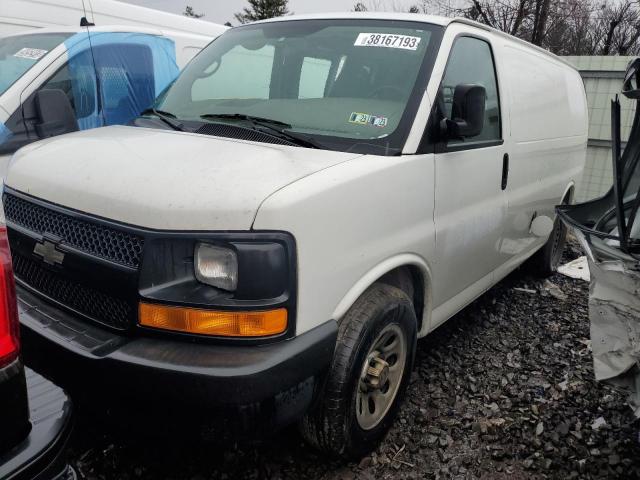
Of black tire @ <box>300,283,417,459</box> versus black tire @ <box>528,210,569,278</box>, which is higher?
black tire @ <box>300,283,417,459</box>

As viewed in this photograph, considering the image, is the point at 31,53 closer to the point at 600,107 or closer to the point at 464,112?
the point at 464,112

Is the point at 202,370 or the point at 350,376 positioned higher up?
the point at 202,370

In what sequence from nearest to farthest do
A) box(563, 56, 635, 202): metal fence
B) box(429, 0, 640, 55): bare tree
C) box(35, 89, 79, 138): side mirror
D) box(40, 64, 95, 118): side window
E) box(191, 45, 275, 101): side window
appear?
box(191, 45, 275, 101): side window
box(35, 89, 79, 138): side mirror
box(40, 64, 95, 118): side window
box(563, 56, 635, 202): metal fence
box(429, 0, 640, 55): bare tree

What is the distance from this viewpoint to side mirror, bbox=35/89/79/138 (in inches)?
131

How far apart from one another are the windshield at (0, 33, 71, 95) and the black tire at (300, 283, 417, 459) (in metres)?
3.81

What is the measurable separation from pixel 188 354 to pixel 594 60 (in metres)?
9.05

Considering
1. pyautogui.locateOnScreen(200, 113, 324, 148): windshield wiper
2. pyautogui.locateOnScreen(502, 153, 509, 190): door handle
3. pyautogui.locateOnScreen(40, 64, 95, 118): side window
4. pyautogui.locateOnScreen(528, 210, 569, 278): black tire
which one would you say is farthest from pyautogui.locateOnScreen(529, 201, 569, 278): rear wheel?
pyautogui.locateOnScreen(40, 64, 95, 118): side window

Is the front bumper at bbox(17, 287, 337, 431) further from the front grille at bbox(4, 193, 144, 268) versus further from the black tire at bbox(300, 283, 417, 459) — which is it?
the front grille at bbox(4, 193, 144, 268)

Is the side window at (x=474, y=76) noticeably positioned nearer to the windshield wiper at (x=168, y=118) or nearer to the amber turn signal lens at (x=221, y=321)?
the windshield wiper at (x=168, y=118)

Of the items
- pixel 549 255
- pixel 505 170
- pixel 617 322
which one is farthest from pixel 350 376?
pixel 549 255

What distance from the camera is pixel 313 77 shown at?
9.98 feet

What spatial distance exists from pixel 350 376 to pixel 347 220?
666 millimetres

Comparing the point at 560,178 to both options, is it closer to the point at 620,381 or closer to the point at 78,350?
the point at 620,381

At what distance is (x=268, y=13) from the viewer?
34844mm
